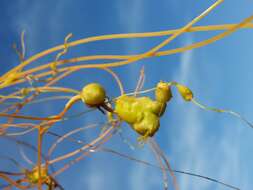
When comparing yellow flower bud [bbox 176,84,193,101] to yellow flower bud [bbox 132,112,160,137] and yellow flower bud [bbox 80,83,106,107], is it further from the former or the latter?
yellow flower bud [bbox 80,83,106,107]

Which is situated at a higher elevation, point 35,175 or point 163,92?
point 163,92

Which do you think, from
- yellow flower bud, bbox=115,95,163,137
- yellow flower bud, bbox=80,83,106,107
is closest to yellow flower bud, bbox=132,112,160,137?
yellow flower bud, bbox=115,95,163,137

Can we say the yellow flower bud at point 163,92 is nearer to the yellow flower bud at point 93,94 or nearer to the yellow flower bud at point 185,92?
the yellow flower bud at point 185,92

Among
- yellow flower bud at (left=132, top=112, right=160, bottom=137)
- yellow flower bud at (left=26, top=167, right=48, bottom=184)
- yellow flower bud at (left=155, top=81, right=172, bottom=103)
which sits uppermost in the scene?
yellow flower bud at (left=155, top=81, right=172, bottom=103)

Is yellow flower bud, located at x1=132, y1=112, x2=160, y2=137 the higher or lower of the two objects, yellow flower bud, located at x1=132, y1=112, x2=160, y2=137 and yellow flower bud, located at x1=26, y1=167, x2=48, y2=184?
the higher

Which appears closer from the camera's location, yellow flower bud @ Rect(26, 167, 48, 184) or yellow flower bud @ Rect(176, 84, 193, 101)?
yellow flower bud @ Rect(176, 84, 193, 101)

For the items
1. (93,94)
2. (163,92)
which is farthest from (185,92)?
(93,94)

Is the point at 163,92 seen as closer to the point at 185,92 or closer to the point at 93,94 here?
the point at 185,92
